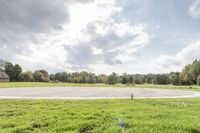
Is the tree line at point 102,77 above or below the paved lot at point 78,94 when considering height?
above

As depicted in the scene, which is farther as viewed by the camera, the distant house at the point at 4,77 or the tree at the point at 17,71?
the tree at the point at 17,71

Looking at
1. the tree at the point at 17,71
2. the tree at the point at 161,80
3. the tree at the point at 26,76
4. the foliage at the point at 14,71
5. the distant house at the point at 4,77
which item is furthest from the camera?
the foliage at the point at 14,71

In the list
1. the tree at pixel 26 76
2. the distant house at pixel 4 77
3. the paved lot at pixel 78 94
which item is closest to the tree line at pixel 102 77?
the tree at pixel 26 76

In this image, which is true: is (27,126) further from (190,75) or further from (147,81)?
(147,81)

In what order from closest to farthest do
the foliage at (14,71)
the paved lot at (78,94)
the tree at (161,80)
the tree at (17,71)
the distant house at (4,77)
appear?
the paved lot at (78,94) → the distant house at (4,77) → the tree at (161,80) → the tree at (17,71) → the foliage at (14,71)

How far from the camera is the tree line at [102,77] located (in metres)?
84.1

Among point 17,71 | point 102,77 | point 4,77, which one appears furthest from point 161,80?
point 4,77

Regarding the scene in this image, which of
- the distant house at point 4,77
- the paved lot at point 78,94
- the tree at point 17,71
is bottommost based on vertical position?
the paved lot at point 78,94

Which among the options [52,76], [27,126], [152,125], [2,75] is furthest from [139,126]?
[52,76]

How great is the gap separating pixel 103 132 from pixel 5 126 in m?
3.01

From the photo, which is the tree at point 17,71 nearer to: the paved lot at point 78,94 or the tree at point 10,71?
the tree at point 10,71

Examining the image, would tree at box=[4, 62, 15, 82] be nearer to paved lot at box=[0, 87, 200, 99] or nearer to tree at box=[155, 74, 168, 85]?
tree at box=[155, 74, 168, 85]

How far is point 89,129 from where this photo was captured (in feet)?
20.5

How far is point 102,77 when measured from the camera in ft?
342
